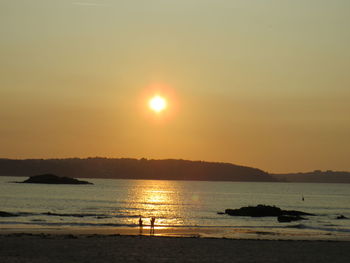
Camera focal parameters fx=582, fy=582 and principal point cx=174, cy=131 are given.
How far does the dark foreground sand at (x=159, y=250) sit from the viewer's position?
32.1 meters

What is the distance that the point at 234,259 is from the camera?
32.7 meters

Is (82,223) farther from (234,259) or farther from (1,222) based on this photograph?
(234,259)

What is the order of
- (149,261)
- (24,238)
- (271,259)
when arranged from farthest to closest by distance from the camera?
(24,238)
(271,259)
(149,261)

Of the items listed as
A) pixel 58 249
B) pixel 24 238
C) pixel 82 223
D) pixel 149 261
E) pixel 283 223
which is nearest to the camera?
pixel 149 261

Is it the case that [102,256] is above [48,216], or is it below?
below

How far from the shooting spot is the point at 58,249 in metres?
35.5

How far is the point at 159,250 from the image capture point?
118ft

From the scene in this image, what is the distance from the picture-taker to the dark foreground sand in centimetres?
3209

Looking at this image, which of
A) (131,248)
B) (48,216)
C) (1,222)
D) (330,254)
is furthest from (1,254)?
(48,216)

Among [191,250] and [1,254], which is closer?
[1,254]

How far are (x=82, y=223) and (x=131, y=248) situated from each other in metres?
29.0

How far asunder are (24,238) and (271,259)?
18.0 meters

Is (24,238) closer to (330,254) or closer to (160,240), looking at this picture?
(160,240)

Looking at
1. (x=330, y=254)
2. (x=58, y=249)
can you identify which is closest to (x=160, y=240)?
(x=58, y=249)
